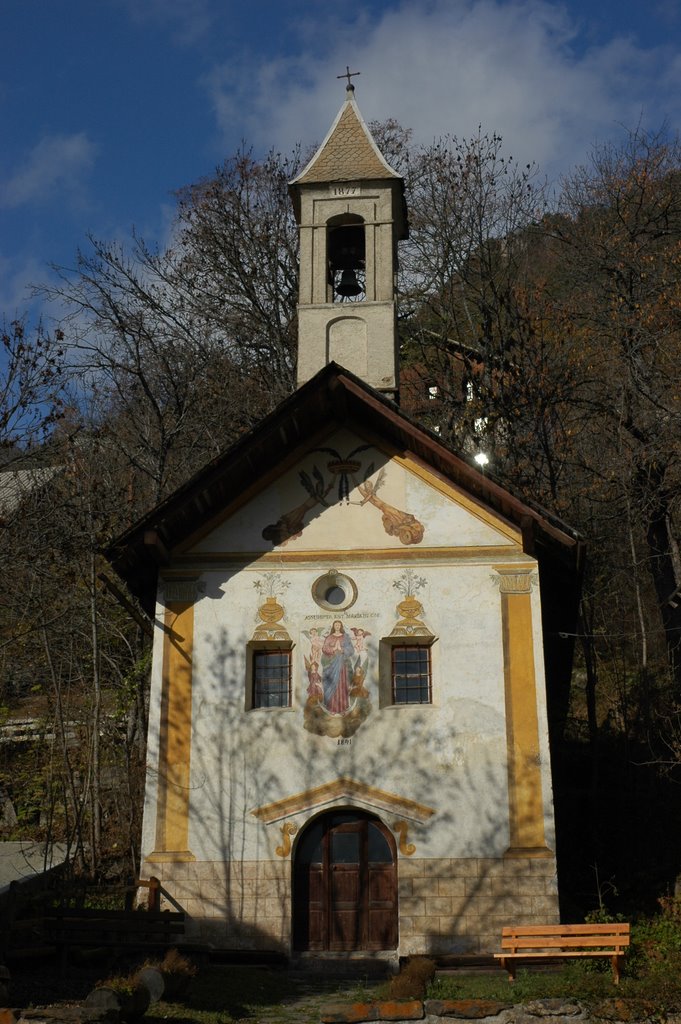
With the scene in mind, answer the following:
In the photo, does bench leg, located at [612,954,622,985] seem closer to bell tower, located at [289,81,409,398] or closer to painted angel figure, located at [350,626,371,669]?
painted angel figure, located at [350,626,371,669]

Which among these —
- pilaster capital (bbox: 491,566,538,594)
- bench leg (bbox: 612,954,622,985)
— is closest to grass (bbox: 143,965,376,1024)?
bench leg (bbox: 612,954,622,985)

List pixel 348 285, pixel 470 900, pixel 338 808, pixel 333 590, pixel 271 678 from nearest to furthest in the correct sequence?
pixel 470 900 → pixel 338 808 → pixel 271 678 → pixel 333 590 → pixel 348 285

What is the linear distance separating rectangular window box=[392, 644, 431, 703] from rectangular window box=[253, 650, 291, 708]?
150 cm

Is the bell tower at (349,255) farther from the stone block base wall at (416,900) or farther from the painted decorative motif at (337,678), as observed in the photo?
the stone block base wall at (416,900)

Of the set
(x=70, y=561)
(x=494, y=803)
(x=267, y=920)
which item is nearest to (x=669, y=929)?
(x=494, y=803)

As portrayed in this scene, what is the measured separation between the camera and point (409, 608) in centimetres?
1571

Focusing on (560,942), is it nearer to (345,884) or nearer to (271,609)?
(345,884)

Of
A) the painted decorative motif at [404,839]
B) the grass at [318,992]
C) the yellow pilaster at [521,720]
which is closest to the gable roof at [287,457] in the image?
the yellow pilaster at [521,720]

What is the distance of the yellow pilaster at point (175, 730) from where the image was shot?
48.9 ft

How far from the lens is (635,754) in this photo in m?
22.1

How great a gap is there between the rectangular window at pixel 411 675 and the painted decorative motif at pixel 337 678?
43 centimetres

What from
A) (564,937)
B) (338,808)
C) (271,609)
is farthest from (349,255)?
(564,937)

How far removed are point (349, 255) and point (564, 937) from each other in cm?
1189

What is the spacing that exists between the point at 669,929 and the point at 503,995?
13.8 feet
